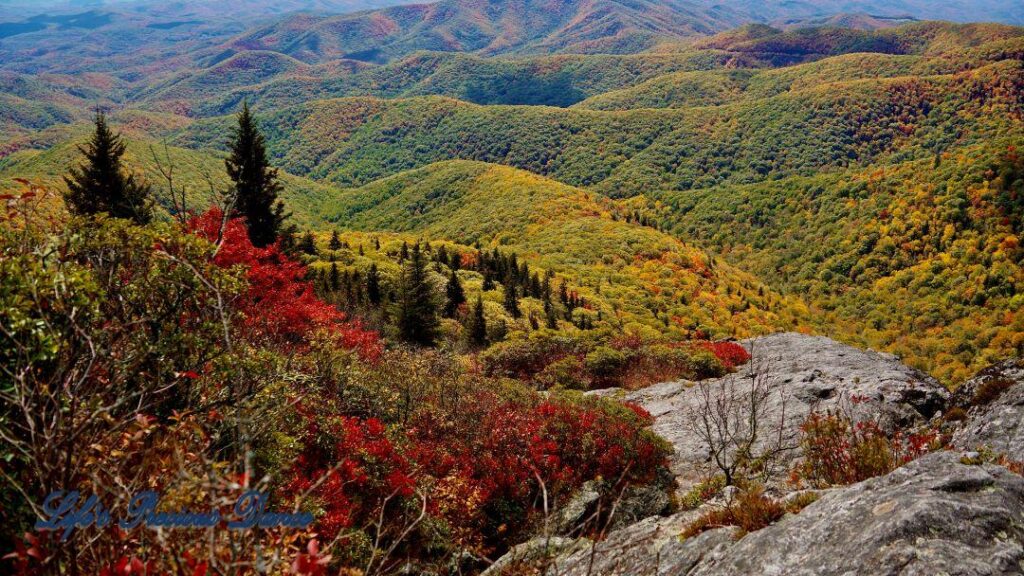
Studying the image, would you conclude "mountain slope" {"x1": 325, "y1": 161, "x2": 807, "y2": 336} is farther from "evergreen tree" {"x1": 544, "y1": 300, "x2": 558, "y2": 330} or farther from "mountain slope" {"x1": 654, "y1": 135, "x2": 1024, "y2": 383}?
"mountain slope" {"x1": 654, "y1": 135, "x2": 1024, "y2": 383}

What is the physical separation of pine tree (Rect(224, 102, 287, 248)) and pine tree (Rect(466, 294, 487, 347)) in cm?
1587

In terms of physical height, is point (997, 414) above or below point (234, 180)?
below

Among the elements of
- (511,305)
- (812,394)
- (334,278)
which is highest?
(812,394)

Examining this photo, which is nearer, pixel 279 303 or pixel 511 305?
pixel 279 303

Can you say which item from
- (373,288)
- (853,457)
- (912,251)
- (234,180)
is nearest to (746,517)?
(853,457)

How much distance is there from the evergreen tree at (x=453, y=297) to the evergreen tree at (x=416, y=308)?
1158 cm

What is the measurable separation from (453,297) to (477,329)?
10591 mm

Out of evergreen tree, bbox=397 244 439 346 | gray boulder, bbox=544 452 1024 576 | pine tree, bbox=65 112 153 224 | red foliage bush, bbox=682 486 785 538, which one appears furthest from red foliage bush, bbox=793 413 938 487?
pine tree, bbox=65 112 153 224

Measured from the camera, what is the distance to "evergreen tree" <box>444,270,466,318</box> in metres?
51.4

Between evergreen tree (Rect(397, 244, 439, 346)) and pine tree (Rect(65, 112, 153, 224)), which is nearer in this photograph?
pine tree (Rect(65, 112, 153, 224))

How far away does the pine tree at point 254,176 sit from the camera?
3409 cm

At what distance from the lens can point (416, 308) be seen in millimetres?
37938

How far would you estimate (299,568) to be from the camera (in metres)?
3.34

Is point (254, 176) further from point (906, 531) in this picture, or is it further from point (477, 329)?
point (906, 531)
